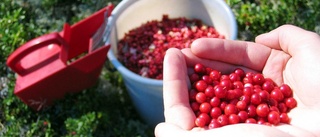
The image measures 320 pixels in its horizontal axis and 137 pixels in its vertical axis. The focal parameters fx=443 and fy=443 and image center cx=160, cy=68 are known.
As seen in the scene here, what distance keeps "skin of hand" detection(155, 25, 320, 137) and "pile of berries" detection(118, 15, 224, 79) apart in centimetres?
65

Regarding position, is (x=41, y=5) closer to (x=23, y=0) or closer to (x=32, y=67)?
(x=23, y=0)

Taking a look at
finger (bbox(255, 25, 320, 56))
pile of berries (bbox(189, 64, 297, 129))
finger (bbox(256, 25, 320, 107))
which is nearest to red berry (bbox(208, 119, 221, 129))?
pile of berries (bbox(189, 64, 297, 129))

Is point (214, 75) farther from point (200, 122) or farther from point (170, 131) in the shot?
point (170, 131)

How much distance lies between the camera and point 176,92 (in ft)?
7.01

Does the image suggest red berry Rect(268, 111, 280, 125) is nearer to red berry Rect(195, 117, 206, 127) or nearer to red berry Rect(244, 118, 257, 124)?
red berry Rect(244, 118, 257, 124)

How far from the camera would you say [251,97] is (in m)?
2.21

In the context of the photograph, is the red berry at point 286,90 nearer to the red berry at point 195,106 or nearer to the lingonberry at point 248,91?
the lingonberry at point 248,91

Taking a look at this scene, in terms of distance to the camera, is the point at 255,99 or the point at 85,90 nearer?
the point at 255,99

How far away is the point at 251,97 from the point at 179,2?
49.6 inches

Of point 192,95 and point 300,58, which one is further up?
point 300,58

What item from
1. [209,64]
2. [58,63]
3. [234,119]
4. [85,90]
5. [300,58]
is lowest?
[85,90]

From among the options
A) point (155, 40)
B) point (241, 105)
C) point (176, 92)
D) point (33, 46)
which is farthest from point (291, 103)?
point (33, 46)

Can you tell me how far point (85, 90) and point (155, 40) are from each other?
2.04ft

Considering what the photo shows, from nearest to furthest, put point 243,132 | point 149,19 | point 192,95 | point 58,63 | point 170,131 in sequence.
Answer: point 243,132 < point 170,131 < point 192,95 < point 58,63 < point 149,19
